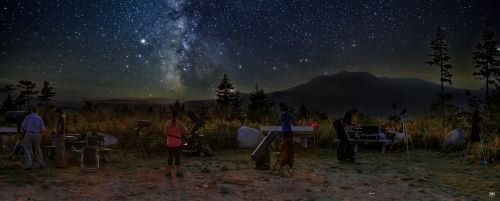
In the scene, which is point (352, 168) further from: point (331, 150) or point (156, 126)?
point (156, 126)

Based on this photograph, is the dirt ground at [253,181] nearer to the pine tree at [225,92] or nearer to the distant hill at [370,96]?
the pine tree at [225,92]

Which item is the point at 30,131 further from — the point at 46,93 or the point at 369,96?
the point at 369,96

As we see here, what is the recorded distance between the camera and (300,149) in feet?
67.9

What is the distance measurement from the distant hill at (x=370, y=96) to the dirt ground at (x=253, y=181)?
145439mm

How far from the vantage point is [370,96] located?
6998 inches

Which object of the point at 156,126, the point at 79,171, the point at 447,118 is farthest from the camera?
the point at 447,118

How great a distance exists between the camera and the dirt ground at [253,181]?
33.8ft

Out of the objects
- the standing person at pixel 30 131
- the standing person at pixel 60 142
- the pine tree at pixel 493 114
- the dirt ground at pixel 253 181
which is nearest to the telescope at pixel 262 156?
the dirt ground at pixel 253 181

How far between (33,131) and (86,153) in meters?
1.62

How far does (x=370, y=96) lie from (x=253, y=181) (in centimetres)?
17112

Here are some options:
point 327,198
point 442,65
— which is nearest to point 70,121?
point 327,198

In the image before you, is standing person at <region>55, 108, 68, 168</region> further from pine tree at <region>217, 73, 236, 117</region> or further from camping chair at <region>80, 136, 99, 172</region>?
pine tree at <region>217, 73, 236, 117</region>

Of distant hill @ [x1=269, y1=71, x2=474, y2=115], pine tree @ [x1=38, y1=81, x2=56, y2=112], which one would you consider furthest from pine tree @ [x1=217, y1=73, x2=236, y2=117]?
distant hill @ [x1=269, y1=71, x2=474, y2=115]

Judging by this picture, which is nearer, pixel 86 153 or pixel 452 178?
pixel 452 178
